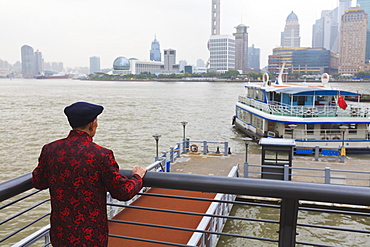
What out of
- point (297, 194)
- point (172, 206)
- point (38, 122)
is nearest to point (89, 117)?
point (297, 194)

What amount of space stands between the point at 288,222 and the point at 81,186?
131 centimetres

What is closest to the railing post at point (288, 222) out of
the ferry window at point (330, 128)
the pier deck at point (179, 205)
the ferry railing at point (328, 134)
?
the pier deck at point (179, 205)

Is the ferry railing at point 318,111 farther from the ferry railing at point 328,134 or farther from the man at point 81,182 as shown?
the man at point 81,182

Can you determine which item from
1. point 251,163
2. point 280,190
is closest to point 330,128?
point 251,163

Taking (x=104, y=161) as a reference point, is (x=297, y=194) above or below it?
below

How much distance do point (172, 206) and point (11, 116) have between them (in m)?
42.7

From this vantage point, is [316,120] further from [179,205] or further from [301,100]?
[179,205]

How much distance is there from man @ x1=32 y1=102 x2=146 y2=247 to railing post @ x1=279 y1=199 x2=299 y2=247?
0.93 metres

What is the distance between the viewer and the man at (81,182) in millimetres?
2348

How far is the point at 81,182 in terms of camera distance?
7.73ft

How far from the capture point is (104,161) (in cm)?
233

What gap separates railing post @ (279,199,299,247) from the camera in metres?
2.31

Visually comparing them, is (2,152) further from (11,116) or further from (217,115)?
(217,115)

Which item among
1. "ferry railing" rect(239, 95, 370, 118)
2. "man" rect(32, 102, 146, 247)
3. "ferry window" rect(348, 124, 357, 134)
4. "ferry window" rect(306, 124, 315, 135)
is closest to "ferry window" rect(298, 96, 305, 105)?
"ferry railing" rect(239, 95, 370, 118)
